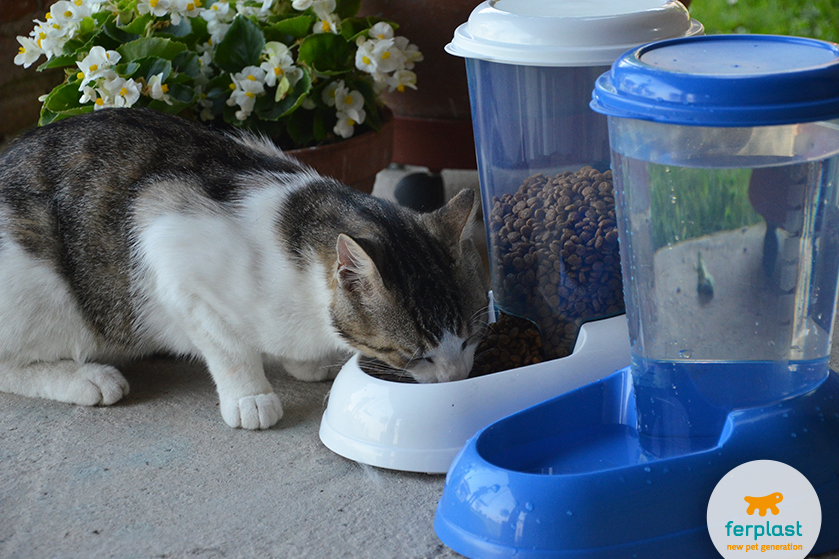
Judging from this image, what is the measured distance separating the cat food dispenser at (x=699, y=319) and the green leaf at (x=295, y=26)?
117 centimetres

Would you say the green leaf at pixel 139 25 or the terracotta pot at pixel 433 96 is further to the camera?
the terracotta pot at pixel 433 96

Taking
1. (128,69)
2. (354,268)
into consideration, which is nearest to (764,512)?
(354,268)

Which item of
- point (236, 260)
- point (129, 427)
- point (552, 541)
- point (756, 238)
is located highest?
point (756, 238)

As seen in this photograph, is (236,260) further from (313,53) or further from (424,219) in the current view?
(313,53)

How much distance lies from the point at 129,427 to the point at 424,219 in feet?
2.36

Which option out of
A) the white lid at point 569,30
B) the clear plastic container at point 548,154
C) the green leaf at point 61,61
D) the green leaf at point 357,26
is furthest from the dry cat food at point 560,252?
the green leaf at point 61,61

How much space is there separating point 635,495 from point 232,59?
1.53m

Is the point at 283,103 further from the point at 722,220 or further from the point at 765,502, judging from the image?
the point at 765,502

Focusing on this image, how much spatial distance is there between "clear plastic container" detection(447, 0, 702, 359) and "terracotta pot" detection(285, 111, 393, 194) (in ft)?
2.09

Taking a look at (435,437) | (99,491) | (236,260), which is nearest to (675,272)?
(435,437)

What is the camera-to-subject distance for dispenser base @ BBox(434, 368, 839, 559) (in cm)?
117

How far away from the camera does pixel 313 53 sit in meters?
2.17

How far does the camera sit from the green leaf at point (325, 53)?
2160 millimetres

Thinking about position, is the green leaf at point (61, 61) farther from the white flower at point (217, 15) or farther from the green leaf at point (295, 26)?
the green leaf at point (295, 26)
